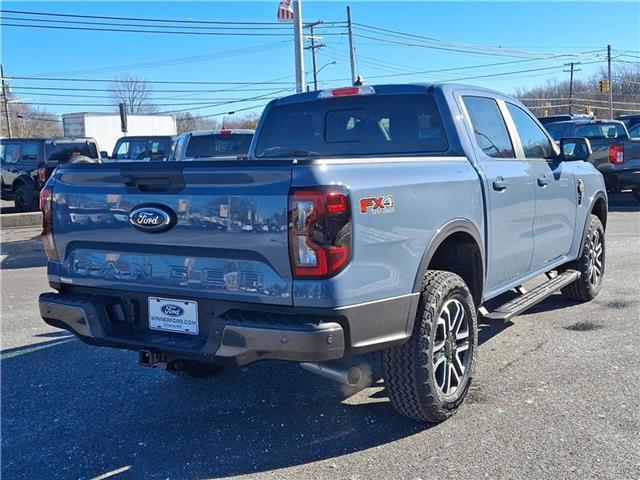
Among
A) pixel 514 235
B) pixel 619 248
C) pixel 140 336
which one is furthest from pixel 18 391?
pixel 619 248

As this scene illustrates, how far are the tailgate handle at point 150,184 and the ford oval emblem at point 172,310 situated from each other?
2.00 feet

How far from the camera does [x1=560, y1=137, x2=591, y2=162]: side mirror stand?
568 centimetres

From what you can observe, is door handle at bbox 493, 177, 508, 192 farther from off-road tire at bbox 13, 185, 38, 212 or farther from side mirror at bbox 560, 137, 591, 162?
off-road tire at bbox 13, 185, 38, 212

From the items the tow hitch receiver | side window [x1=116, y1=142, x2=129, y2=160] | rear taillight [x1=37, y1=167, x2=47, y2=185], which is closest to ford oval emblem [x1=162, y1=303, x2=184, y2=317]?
the tow hitch receiver

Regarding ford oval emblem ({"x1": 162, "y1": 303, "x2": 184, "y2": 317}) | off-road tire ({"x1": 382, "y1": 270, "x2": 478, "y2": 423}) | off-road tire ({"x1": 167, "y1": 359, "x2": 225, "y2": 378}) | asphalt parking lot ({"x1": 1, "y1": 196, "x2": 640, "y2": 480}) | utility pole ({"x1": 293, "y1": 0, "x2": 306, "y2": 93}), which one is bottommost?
asphalt parking lot ({"x1": 1, "y1": 196, "x2": 640, "y2": 480})

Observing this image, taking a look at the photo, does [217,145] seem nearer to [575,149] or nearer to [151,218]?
[575,149]

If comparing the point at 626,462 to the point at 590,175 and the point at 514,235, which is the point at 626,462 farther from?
the point at 590,175

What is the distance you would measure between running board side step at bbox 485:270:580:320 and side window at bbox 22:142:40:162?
52.8ft

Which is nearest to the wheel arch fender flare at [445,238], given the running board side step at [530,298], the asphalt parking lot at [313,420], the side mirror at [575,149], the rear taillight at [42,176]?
the running board side step at [530,298]

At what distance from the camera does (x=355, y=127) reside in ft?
A: 15.2

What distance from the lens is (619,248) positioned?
9.59 meters

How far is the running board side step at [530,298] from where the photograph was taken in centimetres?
436

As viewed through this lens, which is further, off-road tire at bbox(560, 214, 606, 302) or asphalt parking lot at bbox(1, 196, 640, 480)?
off-road tire at bbox(560, 214, 606, 302)

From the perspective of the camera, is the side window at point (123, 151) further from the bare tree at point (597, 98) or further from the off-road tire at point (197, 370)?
the bare tree at point (597, 98)
